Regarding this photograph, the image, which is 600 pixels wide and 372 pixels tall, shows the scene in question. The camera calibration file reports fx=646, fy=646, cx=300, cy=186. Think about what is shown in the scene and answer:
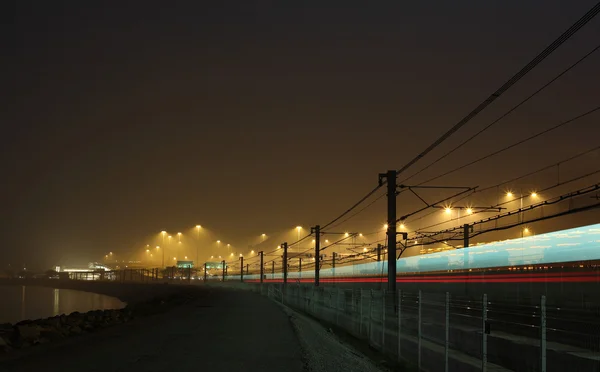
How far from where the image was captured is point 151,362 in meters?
16.3

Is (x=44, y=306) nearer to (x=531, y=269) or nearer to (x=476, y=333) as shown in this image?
(x=531, y=269)

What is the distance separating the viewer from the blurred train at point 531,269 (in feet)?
67.5

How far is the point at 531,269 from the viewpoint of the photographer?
26.1m

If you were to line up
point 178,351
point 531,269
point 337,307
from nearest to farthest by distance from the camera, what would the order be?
point 178,351
point 531,269
point 337,307

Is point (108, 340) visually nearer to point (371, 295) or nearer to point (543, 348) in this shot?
point (371, 295)

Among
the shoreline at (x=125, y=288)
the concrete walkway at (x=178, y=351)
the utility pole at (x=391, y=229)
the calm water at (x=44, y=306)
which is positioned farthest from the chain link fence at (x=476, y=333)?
the shoreline at (x=125, y=288)

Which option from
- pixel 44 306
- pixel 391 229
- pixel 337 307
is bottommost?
pixel 44 306

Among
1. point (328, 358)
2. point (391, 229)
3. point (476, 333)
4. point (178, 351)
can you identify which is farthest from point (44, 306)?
point (476, 333)

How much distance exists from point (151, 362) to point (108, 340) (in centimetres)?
651

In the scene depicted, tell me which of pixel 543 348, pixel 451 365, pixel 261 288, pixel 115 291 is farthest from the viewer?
pixel 115 291

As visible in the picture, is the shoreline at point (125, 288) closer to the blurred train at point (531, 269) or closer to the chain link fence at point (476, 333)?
the blurred train at point (531, 269)

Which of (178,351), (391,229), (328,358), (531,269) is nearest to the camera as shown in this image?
(328,358)

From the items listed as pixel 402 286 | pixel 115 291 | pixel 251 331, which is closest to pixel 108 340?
pixel 251 331

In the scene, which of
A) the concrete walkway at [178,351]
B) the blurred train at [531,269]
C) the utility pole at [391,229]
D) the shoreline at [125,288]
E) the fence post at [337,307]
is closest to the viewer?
the concrete walkway at [178,351]
